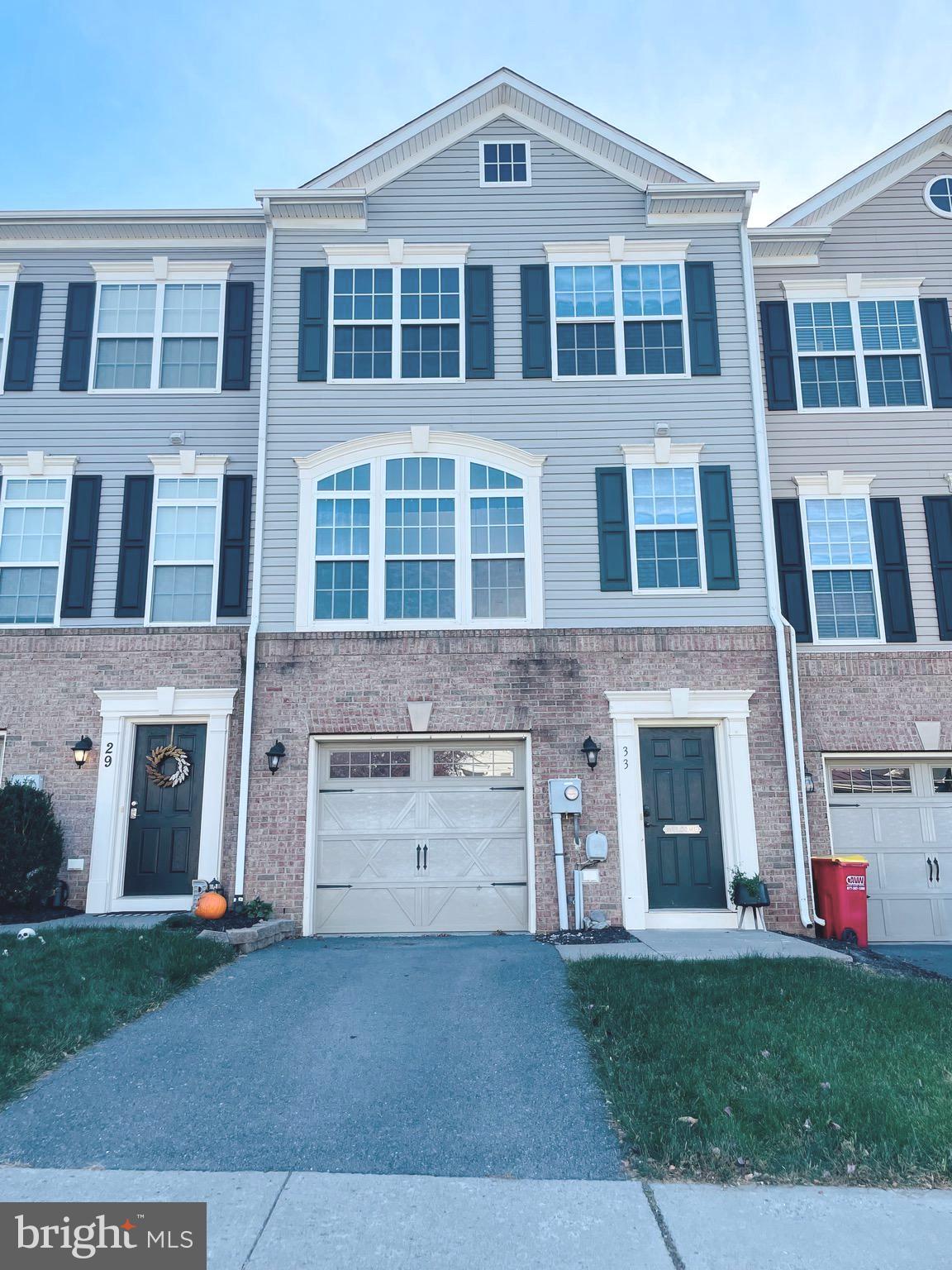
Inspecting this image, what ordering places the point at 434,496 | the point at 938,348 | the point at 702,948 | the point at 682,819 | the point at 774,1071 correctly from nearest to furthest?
the point at 774,1071
the point at 702,948
the point at 682,819
the point at 434,496
the point at 938,348

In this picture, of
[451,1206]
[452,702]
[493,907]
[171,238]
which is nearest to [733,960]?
[493,907]

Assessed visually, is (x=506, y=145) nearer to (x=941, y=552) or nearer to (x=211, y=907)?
(x=941, y=552)

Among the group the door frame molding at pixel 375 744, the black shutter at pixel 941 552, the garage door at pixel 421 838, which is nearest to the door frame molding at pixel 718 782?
the door frame molding at pixel 375 744

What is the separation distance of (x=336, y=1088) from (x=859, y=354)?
429 inches

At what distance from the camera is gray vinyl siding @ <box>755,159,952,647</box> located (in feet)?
37.3

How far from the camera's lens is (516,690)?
10336mm

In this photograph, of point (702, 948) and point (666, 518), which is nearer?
point (702, 948)

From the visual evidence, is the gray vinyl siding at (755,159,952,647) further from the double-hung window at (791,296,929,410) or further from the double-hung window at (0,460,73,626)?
the double-hung window at (0,460,73,626)

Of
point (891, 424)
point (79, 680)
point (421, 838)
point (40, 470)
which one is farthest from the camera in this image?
point (891, 424)

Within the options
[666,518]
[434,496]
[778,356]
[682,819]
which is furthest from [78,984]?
[778,356]

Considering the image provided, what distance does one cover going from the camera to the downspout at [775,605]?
9.91m

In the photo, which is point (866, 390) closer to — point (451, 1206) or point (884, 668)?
point (884, 668)

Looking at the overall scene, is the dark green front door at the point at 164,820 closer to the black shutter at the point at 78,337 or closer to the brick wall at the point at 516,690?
the brick wall at the point at 516,690

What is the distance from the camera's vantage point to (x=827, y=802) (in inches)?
423
